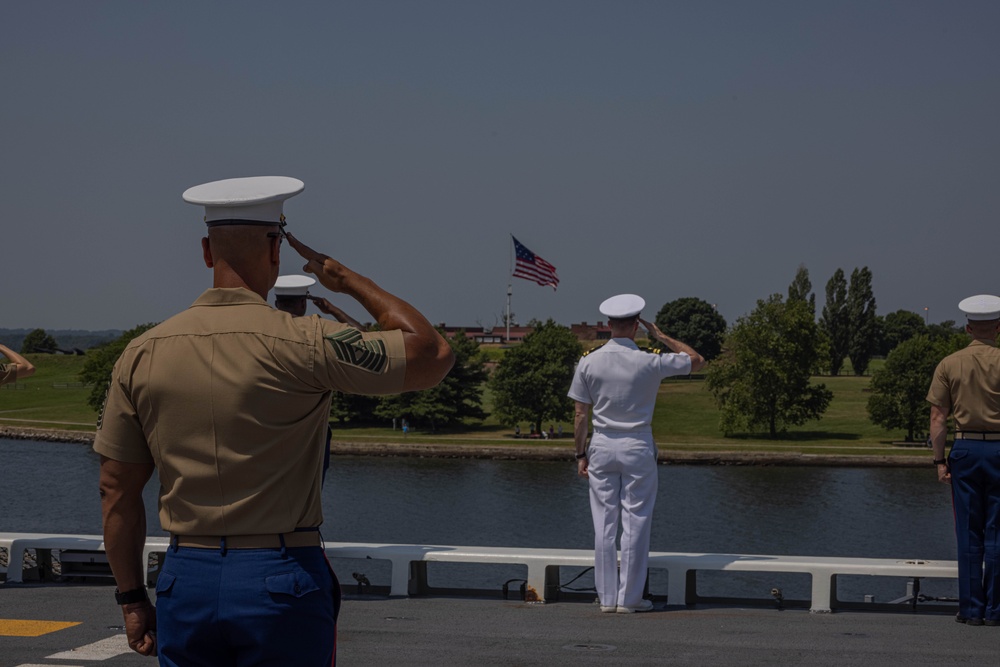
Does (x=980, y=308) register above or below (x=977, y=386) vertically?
above

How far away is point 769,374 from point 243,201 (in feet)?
370

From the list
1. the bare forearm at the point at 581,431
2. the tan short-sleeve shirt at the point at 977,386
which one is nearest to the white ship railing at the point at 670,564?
the bare forearm at the point at 581,431

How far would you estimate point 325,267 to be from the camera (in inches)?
154

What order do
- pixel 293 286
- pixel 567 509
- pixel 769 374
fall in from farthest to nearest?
pixel 769 374, pixel 567 509, pixel 293 286

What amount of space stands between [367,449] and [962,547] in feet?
293

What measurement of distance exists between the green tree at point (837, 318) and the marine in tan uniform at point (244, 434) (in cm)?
16520

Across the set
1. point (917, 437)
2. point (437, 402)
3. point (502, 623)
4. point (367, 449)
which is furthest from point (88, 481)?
point (502, 623)

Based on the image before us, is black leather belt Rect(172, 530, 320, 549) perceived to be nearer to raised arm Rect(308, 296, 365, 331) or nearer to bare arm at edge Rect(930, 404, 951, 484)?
raised arm Rect(308, 296, 365, 331)

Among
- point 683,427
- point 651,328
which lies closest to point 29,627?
point 651,328

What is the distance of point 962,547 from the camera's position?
9.27 m

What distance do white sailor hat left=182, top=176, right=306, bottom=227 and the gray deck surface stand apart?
4619 millimetres

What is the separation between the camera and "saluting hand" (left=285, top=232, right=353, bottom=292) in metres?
3.87

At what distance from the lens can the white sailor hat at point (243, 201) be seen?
147 inches

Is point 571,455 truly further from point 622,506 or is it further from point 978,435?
point 978,435
